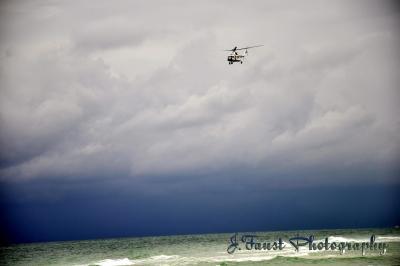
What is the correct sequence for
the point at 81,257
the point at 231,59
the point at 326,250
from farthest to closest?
the point at 81,257 < the point at 326,250 < the point at 231,59

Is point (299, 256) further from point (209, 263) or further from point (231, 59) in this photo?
point (231, 59)

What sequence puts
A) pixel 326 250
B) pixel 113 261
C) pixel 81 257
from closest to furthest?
pixel 326 250, pixel 113 261, pixel 81 257

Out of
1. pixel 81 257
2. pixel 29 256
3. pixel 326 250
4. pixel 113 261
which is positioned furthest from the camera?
pixel 29 256

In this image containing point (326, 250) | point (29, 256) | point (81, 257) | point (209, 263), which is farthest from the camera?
point (29, 256)

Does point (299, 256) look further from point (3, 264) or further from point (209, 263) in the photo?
point (3, 264)

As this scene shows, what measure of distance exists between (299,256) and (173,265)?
1004cm

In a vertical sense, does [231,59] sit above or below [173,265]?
above

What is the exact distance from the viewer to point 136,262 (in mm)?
43219

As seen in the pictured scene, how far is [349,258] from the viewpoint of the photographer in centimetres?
3847

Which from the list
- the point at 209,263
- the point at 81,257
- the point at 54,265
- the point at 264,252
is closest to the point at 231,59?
the point at 209,263

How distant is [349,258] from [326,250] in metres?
4.66

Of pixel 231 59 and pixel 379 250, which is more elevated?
pixel 231 59

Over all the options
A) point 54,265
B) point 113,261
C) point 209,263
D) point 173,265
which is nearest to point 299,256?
point 209,263

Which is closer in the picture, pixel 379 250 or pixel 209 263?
pixel 209 263
